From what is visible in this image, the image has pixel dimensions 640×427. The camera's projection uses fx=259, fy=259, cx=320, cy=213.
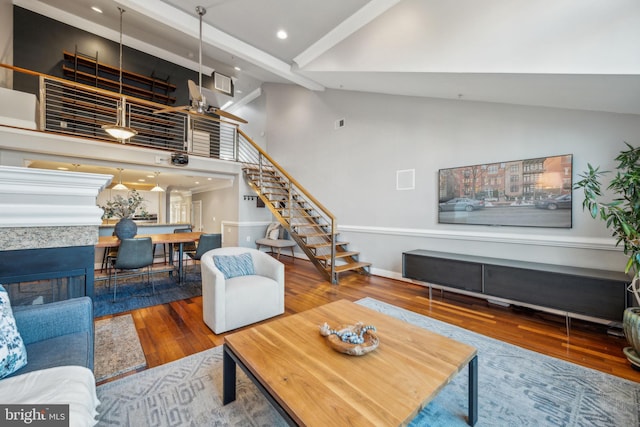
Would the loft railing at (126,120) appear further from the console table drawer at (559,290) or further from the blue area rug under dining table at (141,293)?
the console table drawer at (559,290)

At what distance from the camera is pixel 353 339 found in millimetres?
1554

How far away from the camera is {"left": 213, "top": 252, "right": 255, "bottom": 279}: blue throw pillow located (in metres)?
2.95

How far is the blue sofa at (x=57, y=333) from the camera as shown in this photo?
129cm

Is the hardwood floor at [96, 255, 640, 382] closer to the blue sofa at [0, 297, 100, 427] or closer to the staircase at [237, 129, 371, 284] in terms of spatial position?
the staircase at [237, 129, 371, 284]

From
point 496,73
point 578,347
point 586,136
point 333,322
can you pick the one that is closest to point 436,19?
point 496,73

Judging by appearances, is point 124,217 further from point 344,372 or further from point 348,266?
point 344,372

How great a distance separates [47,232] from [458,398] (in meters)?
2.97

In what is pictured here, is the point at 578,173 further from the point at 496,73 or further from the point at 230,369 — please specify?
the point at 230,369

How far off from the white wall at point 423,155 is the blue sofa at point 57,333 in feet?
13.6

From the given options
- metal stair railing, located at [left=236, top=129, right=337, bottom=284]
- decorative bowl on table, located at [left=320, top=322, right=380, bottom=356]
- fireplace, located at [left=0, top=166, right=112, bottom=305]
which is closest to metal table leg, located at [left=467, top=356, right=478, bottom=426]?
decorative bowl on table, located at [left=320, top=322, right=380, bottom=356]

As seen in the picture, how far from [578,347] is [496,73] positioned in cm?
271

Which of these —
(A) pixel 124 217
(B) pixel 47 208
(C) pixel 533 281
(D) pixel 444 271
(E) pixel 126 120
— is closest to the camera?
(B) pixel 47 208

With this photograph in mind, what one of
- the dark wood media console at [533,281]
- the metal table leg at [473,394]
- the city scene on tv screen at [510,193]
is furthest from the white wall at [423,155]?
the metal table leg at [473,394]

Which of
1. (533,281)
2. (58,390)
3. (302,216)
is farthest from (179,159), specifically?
(533,281)
